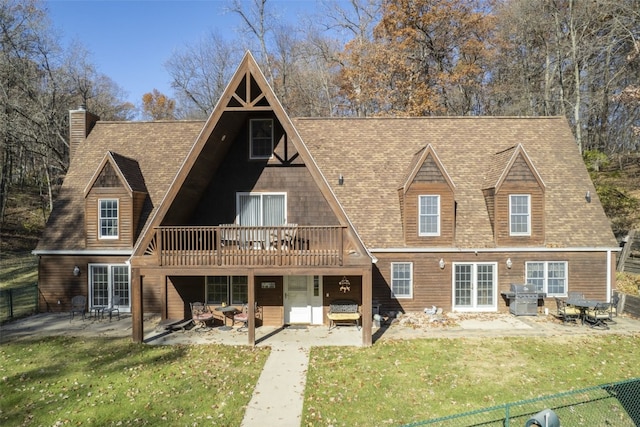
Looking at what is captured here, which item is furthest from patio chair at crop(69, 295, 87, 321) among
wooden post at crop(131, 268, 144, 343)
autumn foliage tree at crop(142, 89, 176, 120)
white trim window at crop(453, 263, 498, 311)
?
autumn foliage tree at crop(142, 89, 176, 120)

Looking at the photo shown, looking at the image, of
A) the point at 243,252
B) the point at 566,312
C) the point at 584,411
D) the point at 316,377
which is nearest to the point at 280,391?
the point at 316,377

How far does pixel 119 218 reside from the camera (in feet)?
52.2

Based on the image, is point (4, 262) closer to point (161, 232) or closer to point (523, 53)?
point (161, 232)

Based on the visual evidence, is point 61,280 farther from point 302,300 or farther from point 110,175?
point 302,300

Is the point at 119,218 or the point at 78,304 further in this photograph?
the point at 119,218

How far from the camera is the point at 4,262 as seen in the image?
2903 centimetres

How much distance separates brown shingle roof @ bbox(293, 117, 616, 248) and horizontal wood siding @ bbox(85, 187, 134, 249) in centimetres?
846

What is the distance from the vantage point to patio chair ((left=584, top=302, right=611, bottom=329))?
13961 millimetres

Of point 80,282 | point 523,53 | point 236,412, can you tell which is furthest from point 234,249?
point 523,53

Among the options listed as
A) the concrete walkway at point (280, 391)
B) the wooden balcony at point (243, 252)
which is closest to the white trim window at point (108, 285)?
the wooden balcony at point (243, 252)

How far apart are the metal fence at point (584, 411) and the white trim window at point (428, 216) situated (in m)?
7.93

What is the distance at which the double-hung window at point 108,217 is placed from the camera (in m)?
16.0

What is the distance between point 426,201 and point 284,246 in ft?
21.6

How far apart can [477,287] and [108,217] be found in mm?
15700
